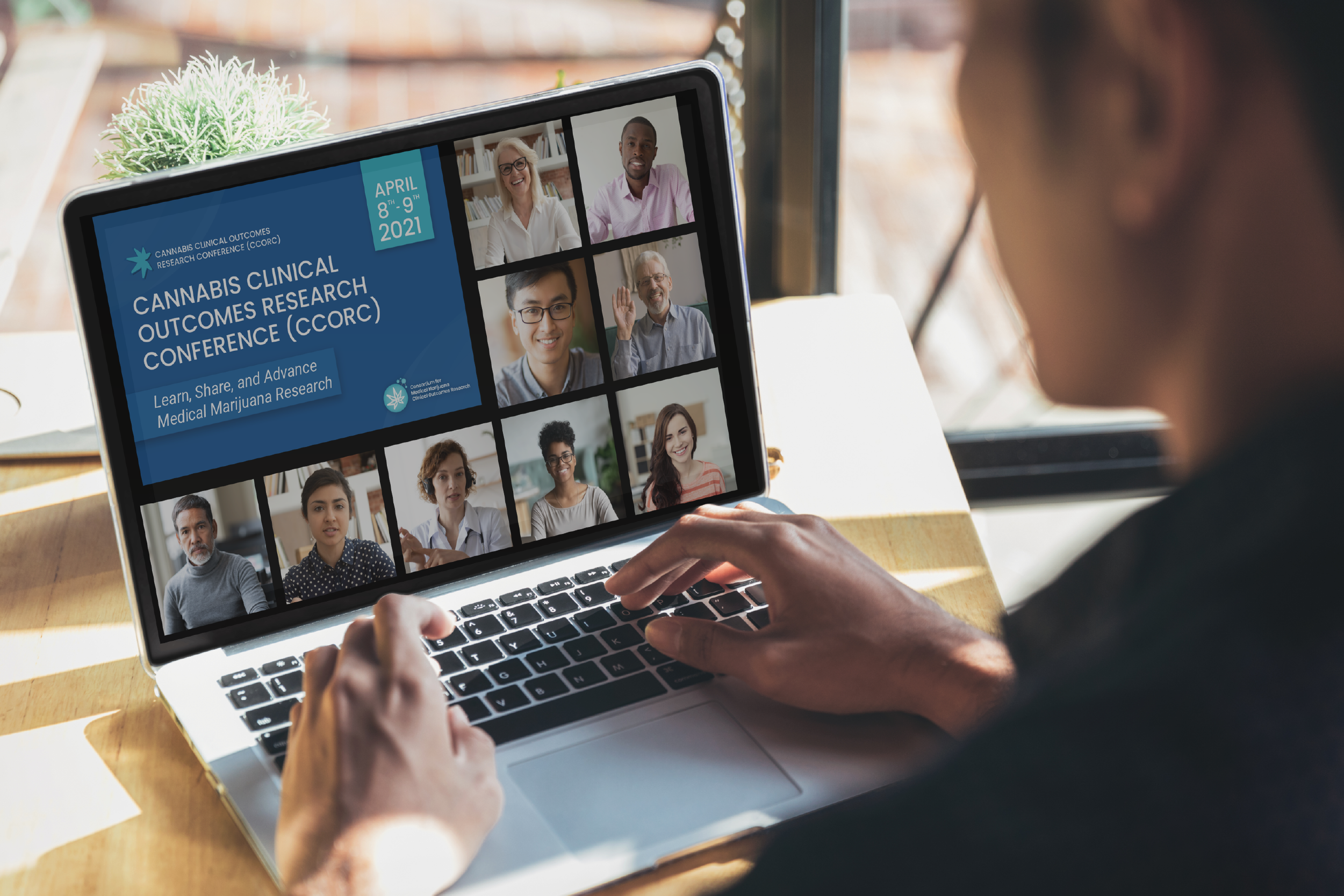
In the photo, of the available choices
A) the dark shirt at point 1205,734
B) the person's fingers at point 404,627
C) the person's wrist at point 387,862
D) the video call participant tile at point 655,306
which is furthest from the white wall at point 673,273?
the dark shirt at point 1205,734

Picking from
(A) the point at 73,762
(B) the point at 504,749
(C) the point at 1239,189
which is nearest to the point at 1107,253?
(C) the point at 1239,189

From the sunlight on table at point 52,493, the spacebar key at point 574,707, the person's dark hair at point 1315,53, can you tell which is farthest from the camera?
the sunlight on table at point 52,493

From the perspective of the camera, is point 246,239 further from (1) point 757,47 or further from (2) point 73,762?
(1) point 757,47

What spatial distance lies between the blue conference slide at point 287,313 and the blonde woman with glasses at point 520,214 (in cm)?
3

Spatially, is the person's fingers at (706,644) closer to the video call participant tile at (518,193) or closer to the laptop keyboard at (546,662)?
the laptop keyboard at (546,662)

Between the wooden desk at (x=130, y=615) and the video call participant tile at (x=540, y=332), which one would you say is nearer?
the wooden desk at (x=130, y=615)

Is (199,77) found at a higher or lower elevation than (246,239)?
higher

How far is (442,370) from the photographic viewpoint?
67 cm

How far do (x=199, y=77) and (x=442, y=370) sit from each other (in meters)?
0.32

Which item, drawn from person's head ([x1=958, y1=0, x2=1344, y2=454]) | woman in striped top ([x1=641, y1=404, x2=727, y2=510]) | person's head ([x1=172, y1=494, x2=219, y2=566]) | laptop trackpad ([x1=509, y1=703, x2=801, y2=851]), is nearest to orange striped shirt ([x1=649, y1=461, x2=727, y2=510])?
woman in striped top ([x1=641, y1=404, x2=727, y2=510])

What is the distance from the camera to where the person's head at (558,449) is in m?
0.70

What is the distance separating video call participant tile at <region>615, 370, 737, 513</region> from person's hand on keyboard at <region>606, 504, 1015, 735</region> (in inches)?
2.5

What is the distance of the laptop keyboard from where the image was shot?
0.58 m

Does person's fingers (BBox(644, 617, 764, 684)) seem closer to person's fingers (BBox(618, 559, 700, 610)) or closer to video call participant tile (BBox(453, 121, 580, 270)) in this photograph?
person's fingers (BBox(618, 559, 700, 610))
